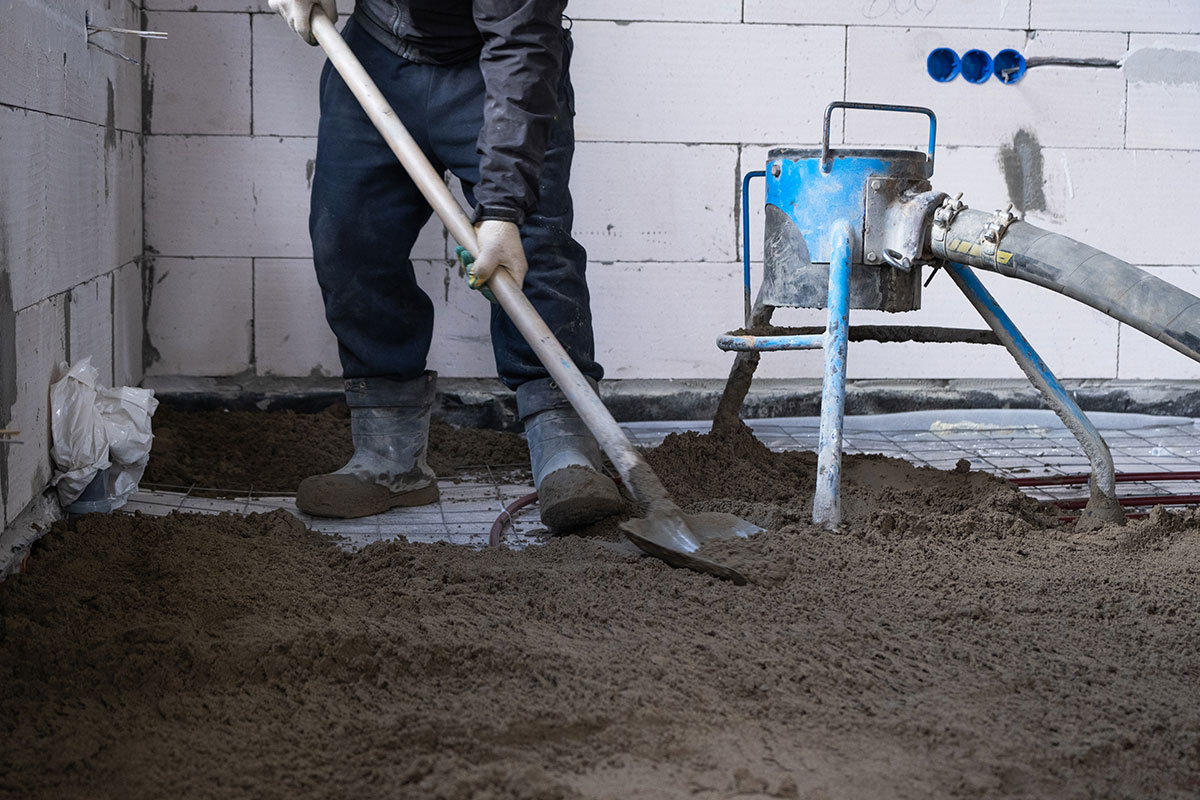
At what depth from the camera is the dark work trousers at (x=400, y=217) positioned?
92.0 inches

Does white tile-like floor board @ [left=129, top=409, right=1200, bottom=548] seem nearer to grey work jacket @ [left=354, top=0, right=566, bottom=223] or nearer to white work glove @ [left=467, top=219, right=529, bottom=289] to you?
white work glove @ [left=467, top=219, right=529, bottom=289]

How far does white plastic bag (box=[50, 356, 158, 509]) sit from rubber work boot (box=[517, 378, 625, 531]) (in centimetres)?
79

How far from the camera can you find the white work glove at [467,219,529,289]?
1903mm

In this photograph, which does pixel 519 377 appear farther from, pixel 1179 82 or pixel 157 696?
pixel 1179 82

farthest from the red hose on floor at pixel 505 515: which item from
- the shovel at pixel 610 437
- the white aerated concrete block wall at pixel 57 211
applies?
the white aerated concrete block wall at pixel 57 211

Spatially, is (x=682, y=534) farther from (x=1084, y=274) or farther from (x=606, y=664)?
(x=1084, y=274)

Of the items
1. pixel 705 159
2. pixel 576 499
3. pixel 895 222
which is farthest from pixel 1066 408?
pixel 705 159

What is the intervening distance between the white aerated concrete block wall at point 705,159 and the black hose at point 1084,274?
1.33 meters

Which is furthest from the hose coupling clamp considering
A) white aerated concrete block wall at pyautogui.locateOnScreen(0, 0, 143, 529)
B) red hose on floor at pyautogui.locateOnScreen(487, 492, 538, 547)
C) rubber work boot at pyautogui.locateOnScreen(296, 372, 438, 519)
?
white aerated concrete block wall at pyautogui.locateOnScreen(0, 0, 143, 529)

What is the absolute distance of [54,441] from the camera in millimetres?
2119

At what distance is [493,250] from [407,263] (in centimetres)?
62

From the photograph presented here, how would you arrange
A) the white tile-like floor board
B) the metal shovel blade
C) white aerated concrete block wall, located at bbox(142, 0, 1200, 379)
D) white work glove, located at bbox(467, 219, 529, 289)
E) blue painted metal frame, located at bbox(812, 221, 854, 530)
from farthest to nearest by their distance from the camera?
white aerated concrete block wall, located at bbox(142, 0, 1200, 379)
the white tile-like floor board
blue painted metal frame, located at bbox(812, 221, 854, 530)
white work glove, located at bbox(467, 219, 529, 289)
the metal shovel blade

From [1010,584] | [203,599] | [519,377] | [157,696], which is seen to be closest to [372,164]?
[519,377]

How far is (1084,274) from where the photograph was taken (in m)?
1.91
